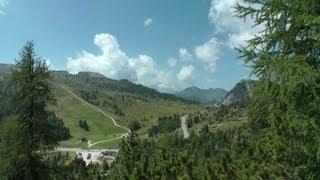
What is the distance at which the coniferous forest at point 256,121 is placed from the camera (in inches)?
565

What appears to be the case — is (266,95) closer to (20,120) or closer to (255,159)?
(20,120)

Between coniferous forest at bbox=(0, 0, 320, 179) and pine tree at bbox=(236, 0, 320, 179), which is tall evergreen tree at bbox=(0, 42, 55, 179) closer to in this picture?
coniferous forest at bbox=(0, 0, 320, 179)

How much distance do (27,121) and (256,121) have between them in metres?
16.0

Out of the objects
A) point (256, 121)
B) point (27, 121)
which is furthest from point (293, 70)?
point (27, 121)

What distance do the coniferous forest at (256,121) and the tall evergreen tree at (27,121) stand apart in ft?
→ 0.20

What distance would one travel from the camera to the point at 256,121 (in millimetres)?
19766

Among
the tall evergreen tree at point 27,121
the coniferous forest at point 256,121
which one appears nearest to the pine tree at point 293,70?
the coniferous forest at point 256,121

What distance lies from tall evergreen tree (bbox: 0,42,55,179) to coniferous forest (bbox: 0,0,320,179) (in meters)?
0.06

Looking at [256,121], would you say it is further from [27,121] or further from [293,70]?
[27,121]

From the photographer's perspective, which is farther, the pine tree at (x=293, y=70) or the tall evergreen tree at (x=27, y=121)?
the tall evergreen tree at (x=27, y=121)

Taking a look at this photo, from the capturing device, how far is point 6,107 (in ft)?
98.4

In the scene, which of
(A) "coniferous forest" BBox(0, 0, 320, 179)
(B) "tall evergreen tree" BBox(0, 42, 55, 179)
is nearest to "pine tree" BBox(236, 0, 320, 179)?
(A) "coniferous forest" BBox(0, 0, 320, 179)

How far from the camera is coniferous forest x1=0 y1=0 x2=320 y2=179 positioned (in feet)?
47.1

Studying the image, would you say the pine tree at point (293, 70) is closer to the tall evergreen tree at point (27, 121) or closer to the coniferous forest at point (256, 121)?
the coniferous forest at point (256, 121)
